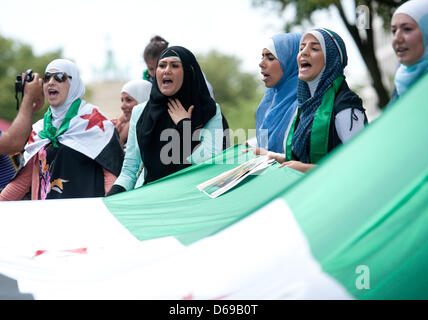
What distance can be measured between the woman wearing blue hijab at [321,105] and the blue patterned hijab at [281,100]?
425 mm

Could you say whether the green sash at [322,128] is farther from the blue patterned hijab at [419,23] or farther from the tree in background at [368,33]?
the tree in background at [368,33]

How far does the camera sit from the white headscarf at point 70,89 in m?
4.58

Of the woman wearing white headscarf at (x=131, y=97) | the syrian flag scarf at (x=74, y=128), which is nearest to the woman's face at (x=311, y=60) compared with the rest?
the syrian flag scarf at (x=74, y=128)

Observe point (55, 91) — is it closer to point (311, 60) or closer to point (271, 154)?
point (271, 154)

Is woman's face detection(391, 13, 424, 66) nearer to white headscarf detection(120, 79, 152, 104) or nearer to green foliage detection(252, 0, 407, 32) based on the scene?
white headscarf detection(120, 79, 152, 104)

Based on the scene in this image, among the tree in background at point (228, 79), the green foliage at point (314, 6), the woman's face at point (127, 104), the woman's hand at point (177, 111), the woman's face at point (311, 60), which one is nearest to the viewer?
the woman's face at point (311, 60)

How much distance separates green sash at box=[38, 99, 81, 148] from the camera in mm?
4445

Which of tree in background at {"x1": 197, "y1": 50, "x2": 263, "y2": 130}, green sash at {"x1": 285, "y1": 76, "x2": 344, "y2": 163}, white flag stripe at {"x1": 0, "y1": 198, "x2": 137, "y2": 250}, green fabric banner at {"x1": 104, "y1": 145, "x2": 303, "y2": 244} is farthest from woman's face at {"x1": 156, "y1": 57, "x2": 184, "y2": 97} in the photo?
tree in background at {"x1": 197, "y1": 50, "x2": 263, "y2": 130}

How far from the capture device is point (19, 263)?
269cm

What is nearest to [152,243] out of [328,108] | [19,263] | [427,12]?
[19,263]

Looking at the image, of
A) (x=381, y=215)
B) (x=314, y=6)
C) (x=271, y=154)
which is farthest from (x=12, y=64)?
(x=381, y=215)

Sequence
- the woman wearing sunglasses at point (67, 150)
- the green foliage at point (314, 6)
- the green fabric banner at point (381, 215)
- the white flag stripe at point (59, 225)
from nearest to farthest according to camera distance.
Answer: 1. the green fabric banner at point (381, 215)
2. the white flag stripe at point (59, 225)
3. the woman wearing sunglasses at point (67, 150)
4. the green foliage at point (314, 6)
